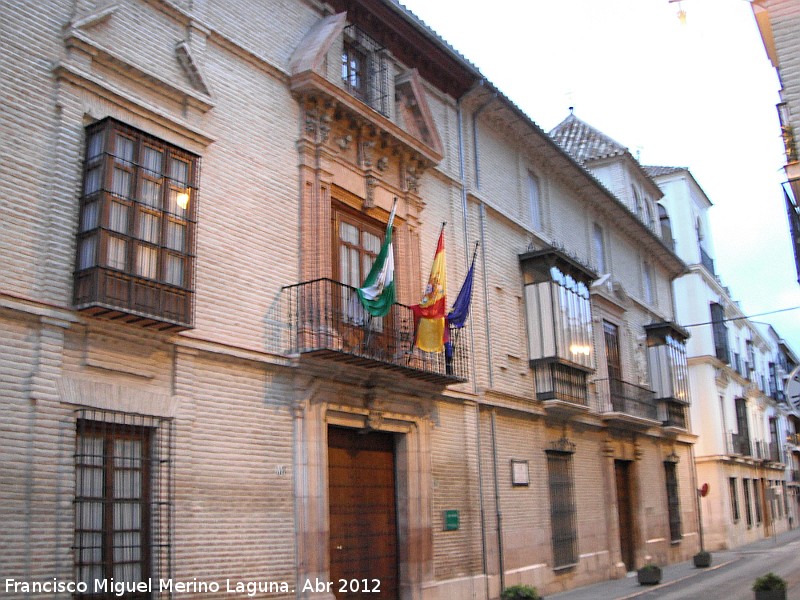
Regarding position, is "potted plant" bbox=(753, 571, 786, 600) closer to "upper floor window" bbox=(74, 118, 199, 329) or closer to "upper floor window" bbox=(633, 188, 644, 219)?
"upper floor window" bbox=(74, 118, 199, 329)

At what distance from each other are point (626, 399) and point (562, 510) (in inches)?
199

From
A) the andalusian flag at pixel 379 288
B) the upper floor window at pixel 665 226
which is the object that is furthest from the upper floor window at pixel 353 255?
the upper floor window at pixel 665 226

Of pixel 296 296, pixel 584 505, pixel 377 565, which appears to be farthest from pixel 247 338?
pixel 584 505

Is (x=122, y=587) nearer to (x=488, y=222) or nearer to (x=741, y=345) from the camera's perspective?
(x=488, y=222)

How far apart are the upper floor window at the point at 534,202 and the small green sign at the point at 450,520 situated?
25.7 ft

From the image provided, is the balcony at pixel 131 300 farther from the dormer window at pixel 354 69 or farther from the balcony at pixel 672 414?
the balcony at pixel 672 414

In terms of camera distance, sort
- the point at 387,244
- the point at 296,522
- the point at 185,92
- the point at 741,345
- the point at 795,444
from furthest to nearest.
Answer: the point at 795,444 → the point at 741,345 → the point at 387,244 → the point at 296,522 → the point at 185,92

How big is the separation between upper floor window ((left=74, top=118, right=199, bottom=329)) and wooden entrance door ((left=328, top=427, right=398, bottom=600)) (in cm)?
414

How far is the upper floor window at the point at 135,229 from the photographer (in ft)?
31.4

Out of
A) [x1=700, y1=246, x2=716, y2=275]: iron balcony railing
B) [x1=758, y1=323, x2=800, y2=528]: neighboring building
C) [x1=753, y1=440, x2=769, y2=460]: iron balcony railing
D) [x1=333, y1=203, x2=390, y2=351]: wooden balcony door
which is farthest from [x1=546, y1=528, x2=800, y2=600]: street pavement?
[x1=758, y1=323, x2=800, y2=528]: neighboring building

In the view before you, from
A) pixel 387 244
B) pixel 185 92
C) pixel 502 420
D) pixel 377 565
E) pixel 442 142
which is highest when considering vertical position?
pixel 442 142

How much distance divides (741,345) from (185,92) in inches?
1491

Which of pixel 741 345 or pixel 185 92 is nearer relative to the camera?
pixel 185 92

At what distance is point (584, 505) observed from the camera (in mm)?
20688
